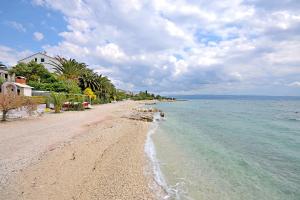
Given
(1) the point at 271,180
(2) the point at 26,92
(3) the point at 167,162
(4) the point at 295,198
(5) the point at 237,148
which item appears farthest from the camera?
(2) the point at 26,92

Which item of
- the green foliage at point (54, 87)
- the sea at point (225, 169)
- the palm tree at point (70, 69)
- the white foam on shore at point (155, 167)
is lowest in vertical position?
the sea at point (225, 169)

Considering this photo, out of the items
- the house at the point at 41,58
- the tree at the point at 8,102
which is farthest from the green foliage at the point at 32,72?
the tree at the point at 8,102

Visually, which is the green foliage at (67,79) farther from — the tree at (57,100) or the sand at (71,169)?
the sand at (71,169)

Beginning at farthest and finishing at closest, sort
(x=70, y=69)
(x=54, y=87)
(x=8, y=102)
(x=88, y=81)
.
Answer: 1. (x=88, y=81)
2. (x=70, y=69)
3. (x=54, y=87)
4. (x=8, y=102)

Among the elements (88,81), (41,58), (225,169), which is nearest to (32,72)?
(88,81)

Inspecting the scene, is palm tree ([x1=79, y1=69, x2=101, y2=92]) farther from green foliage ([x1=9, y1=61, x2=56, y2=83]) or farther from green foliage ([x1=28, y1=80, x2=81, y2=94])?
green foliage ([x1=28, y1=80, x2=81, y2=94])

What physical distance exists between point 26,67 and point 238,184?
140 feet

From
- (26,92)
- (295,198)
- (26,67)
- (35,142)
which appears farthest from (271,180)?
(26,67)

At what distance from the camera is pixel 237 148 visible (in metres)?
12.7

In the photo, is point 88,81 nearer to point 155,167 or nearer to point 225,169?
point 155,167

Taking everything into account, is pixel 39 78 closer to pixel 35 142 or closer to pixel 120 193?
pixel 35 142

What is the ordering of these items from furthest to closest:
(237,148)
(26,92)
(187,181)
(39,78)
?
(39,78), (26,92), (237,148), (187,181)

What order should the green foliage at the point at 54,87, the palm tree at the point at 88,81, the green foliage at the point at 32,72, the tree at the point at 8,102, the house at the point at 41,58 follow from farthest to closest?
the house at the point at 41,58, the palm tree at the point at 88,81, the green foliage at the point at 32,72, the green foliage at the point at 54,87, the tree at the point at 8,102

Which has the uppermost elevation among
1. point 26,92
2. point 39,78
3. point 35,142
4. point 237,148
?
point 39,78
